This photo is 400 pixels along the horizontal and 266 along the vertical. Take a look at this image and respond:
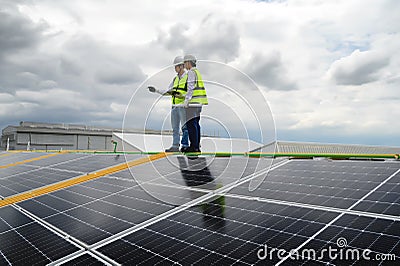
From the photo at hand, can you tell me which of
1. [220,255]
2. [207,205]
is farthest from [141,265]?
[207,205]

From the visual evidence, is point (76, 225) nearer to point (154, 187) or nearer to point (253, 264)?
point (154, 187)

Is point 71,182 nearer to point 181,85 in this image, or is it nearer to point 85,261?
point 181,85

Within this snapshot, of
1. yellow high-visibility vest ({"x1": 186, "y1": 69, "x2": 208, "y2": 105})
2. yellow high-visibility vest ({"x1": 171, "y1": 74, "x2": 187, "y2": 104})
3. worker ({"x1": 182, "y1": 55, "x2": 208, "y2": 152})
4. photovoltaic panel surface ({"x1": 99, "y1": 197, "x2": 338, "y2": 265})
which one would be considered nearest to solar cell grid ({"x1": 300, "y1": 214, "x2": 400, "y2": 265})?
photovoltaic panel surface ({"x1": 99, "y1": 197, "x2": 338, "y2": 265})

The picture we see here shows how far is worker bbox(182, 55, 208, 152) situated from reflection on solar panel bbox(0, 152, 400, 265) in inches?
74.1

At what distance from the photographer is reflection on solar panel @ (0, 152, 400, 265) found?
3797 mm

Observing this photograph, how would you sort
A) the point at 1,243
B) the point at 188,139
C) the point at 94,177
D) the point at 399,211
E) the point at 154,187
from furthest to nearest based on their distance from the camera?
the point at 188,139, the point at 94,177, the point at 154,187, the point at 1,243, the point at 399,211

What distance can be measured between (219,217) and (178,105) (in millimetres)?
5146

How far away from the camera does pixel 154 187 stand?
6.96m

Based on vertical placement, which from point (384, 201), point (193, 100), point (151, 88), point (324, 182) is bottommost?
point (384, 201)

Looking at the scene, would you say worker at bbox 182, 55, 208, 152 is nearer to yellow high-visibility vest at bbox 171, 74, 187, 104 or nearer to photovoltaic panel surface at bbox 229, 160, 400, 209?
yellow high-visibility vest at bbox 171, 74, 187, 104

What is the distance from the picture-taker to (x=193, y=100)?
9289 mm

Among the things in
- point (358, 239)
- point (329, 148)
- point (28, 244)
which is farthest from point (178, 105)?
point (329, 148)

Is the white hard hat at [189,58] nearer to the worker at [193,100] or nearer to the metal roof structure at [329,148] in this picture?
the worker at [193,100]

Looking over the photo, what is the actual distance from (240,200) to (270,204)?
541 millimetres
